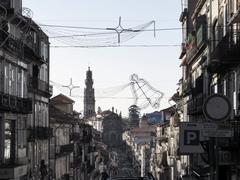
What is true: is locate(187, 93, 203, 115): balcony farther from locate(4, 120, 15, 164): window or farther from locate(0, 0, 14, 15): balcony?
locate(0, 0, 14, 15): balcony

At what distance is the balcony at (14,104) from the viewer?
113 feet

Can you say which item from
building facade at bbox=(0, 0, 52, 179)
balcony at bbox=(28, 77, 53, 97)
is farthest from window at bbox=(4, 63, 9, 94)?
balcony at bbox=(28, 77, 53, 97)

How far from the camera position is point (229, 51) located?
23297mm

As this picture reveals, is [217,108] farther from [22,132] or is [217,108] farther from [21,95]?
[22,132]

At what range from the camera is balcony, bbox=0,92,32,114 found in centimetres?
3441

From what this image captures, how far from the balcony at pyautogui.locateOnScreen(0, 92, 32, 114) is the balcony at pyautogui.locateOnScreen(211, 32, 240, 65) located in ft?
40.5

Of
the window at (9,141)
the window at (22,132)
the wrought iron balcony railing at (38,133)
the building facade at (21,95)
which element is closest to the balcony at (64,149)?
the building facade at (21,95)

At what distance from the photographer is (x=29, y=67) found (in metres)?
47.5

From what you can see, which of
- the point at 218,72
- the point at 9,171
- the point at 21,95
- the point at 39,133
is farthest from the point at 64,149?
the point at 218,72

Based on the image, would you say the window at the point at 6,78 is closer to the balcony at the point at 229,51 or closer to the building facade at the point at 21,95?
the building facade at the point at 21,95

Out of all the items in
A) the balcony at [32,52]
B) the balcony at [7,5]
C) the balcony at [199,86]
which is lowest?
the balcony at [199,86]

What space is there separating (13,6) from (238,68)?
56.9 feet

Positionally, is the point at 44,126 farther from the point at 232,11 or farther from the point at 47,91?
the point at 232,11

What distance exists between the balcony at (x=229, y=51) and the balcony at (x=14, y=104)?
1235cm
